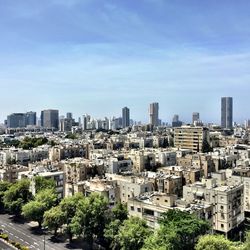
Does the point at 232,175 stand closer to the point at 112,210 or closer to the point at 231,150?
the point at 112,210

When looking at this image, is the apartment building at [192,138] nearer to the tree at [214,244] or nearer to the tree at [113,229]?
the tree at [113,229]

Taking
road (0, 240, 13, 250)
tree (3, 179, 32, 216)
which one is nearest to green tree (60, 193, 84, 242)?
road (0, 240, 13, 250)

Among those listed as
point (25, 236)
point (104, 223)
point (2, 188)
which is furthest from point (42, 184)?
point (104, 223)

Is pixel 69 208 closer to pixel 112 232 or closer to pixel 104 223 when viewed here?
pixel 104 223

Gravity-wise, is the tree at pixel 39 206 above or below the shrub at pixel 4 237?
above

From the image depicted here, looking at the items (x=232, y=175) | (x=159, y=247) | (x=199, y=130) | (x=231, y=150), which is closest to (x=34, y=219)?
(x=159, y=247)

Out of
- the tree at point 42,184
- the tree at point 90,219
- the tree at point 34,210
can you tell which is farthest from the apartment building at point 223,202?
the tree at point 42,184
